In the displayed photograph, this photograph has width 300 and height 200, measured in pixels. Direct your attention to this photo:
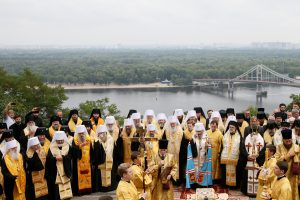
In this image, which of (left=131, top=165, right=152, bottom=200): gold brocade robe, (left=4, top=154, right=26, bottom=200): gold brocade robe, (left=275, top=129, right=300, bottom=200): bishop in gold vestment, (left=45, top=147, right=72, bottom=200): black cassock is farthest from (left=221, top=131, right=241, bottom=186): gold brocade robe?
(left=4, top=154, right=26, bottom=200): gold brocade robe

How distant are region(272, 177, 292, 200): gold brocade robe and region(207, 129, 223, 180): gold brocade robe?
3853mm

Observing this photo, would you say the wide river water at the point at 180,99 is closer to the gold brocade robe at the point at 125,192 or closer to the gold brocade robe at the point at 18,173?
the gold brocade robe at the point at 18,173

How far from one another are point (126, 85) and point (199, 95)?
28.1 metres

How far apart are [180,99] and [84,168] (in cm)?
9263

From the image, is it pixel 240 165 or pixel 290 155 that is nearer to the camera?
pixel 290 155

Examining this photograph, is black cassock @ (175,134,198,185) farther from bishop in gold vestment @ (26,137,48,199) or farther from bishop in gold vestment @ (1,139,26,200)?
bishop in gold vestment @ (1,139,26,200)

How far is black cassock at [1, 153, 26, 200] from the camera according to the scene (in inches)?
361

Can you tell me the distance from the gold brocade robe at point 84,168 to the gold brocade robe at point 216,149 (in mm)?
2934

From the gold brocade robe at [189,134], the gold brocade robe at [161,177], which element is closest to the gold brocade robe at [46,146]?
the gold brocade robe at [161,177]

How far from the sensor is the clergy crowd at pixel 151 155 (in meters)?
8.95

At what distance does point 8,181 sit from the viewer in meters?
9.23

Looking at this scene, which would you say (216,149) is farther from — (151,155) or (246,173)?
(151,155)

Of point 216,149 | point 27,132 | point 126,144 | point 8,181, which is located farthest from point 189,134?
point 8,181

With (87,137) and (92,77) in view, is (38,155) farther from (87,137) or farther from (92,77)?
(92,77)
